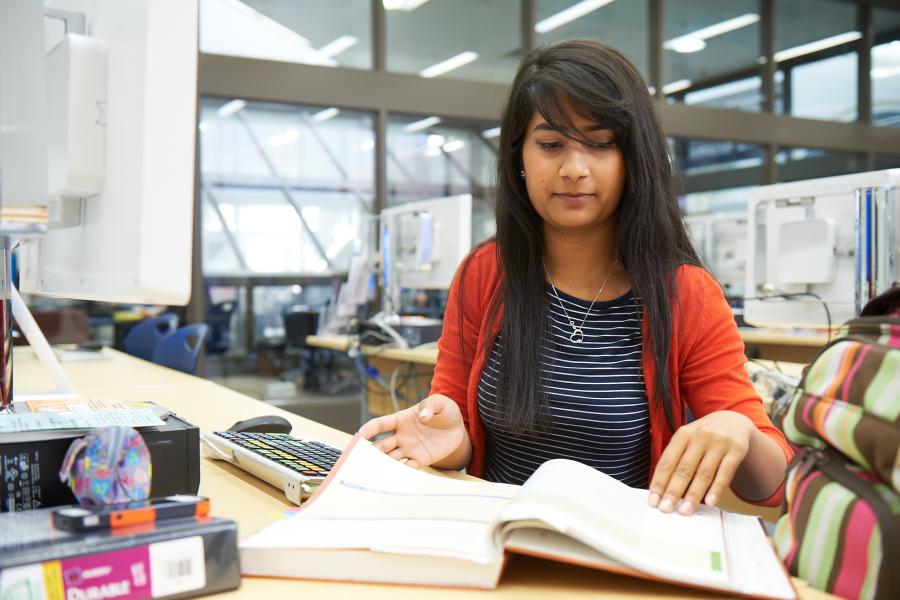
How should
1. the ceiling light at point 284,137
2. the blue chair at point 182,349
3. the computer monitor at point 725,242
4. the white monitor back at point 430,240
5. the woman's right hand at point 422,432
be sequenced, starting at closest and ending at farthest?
the woman's right hand at point 422,432 → the blue chair at point 182,349 → the white monitor back at point 430,240 → the computer monitor at point 725,242 → the ceiling light at point 284,137

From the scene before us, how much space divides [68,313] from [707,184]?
4790 millimetres

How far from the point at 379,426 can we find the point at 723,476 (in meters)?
0.43

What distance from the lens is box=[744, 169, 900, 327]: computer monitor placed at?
2191 millimetres

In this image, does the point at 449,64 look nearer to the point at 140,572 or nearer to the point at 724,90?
the point at 724,90

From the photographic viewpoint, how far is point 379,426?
1.06 metres

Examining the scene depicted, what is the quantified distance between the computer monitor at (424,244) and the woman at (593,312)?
205 centimetres

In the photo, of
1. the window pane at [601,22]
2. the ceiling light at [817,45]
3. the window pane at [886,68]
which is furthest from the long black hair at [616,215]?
the window pane at [886,68]

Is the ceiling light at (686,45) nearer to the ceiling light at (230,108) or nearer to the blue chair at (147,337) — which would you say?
the ceiling light at (230,108)

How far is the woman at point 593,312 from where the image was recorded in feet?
4.04

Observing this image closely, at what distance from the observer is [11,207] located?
0.73m

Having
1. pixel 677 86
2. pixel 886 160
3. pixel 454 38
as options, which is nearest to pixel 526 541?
pixel 454 38

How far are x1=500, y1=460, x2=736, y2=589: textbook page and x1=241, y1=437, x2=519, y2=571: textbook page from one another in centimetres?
5

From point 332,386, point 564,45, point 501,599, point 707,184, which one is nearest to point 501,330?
point 564,45

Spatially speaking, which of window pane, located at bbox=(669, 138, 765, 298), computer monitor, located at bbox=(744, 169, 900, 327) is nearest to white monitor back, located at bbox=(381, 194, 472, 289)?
computer monitor, located at bbox=(744, 169, 900, 327)
